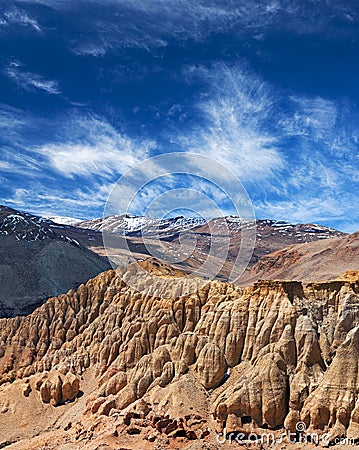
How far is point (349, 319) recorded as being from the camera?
39.5m

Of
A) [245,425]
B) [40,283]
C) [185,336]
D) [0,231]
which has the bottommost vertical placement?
[245,425]

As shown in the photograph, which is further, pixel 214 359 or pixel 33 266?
pixel 33 266

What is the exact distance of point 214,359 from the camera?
139ft

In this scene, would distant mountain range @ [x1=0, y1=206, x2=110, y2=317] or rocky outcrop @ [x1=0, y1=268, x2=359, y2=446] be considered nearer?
rocky outcrop @ [x1=0, y1=268, x2=359, y2=446]

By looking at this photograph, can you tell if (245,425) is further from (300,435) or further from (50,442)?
(50,442)

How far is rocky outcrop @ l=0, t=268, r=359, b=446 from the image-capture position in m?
36.1

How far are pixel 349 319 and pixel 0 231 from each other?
152732mm

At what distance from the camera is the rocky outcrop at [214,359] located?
3609 cm

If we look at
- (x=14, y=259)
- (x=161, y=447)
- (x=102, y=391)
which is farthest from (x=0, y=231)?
(x=161, y=447)

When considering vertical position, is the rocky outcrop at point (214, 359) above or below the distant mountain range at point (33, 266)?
below

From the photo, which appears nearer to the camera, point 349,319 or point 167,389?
point 349,319

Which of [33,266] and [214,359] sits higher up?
[33,266]

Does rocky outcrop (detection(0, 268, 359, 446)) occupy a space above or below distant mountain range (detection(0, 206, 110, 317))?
below

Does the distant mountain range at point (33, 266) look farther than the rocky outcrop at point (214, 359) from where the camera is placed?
Yes
